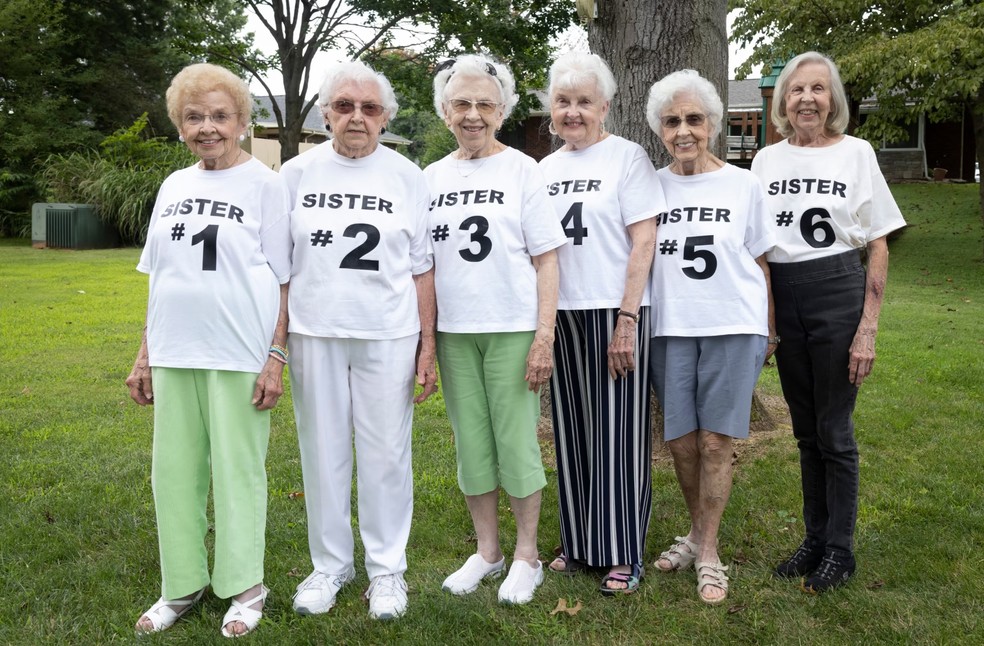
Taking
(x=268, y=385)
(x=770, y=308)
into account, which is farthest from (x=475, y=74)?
(x=770, y=308)

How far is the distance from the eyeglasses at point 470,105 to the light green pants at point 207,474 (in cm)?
125

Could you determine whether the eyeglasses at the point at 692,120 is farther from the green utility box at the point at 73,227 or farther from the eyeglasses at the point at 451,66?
the green utility box at the point at 73,227

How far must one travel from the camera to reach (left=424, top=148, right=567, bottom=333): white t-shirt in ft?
10.8

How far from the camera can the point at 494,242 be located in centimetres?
330

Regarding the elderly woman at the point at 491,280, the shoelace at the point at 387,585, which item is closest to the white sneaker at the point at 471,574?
the elderly woman at the point at 491,280

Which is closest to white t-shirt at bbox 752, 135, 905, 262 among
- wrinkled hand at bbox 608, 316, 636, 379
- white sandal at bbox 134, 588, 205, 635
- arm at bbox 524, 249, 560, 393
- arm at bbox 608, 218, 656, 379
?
arm at bbox 608, 218, 656, 379

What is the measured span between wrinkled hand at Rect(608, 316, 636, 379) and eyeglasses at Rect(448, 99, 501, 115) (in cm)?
93

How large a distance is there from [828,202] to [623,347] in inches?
37.4

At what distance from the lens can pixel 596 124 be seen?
11.3 ft

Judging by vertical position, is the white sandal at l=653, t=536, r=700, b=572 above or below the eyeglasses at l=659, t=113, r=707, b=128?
below

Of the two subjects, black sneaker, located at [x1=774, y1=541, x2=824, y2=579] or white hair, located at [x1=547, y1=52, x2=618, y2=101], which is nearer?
white hair, located at [x1=547, y1=52, x2=618, y2=101]

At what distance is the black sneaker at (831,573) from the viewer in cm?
351

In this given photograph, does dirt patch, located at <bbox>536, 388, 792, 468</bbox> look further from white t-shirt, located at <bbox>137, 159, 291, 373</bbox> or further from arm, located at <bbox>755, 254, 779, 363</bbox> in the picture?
white t-shirt, located at <bbox>137, 159, 291, 373</bbox>

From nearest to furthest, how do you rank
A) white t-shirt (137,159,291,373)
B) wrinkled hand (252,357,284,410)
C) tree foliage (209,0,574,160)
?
white t-shirt (137,159,291,373), wrinkled hand (252,357,284,410), tree foliage (209,0,574,160)
